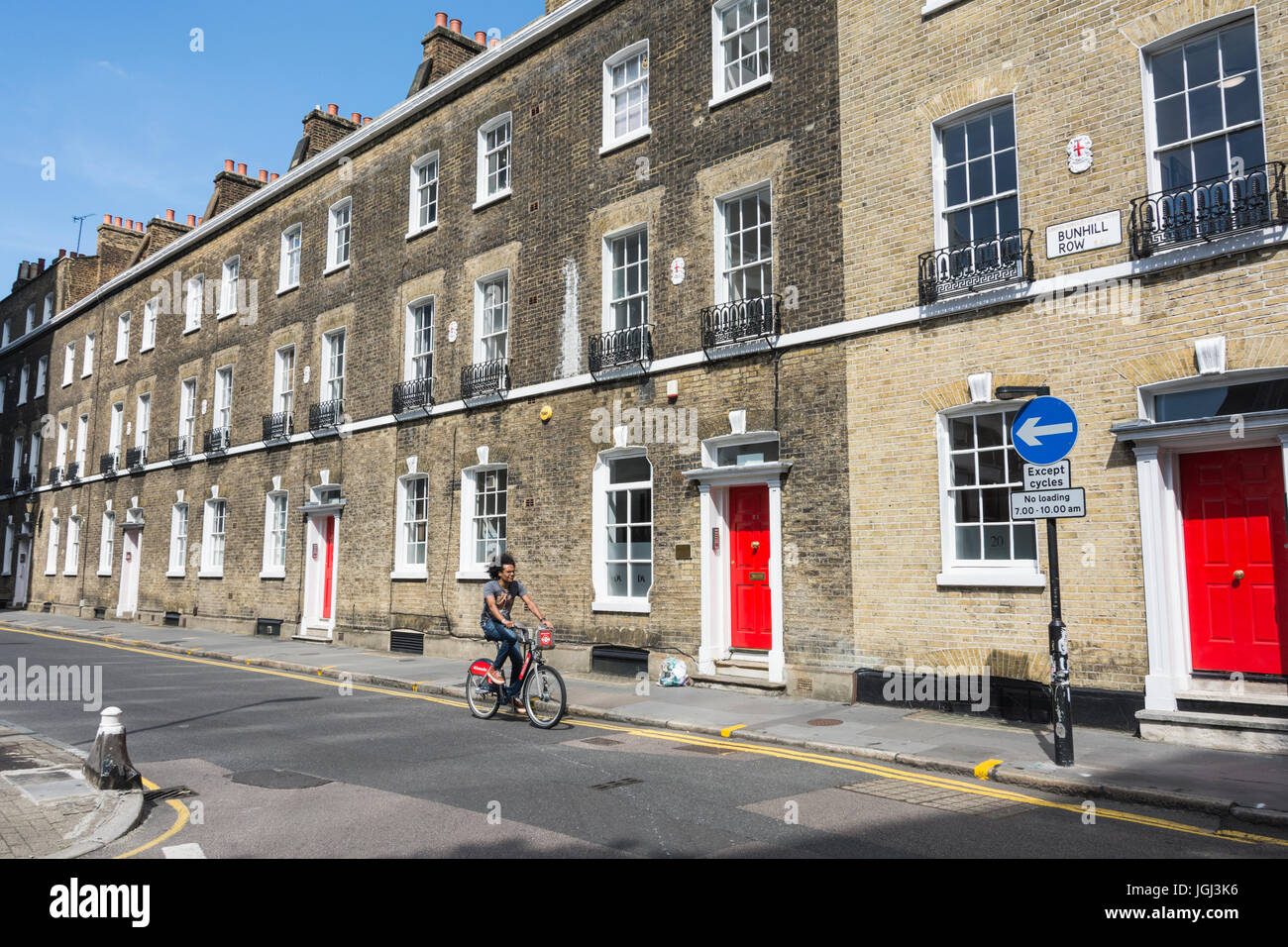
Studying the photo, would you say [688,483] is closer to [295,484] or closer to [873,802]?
[873,802]

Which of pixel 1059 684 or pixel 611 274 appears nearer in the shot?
pixel 1059 684

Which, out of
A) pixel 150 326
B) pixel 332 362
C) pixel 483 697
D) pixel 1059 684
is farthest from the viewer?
pixel 150 326

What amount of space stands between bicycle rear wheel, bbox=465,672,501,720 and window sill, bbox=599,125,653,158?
936 centimetres

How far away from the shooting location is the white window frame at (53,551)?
3603 cm

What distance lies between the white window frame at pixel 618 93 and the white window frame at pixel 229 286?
1527 centimetres

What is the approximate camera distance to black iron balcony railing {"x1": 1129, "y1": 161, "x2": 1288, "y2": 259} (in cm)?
891

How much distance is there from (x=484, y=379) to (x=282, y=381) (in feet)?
30.0

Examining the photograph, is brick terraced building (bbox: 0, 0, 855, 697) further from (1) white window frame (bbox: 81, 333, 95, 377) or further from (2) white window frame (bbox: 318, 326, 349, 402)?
(1) white window frame (bbox: 81, 333, 95, 377)

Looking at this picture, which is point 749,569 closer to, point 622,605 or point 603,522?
point 622,605

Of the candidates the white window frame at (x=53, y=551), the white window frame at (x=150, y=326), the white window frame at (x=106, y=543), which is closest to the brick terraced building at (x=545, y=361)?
the white window frame at (x=150, y=326)

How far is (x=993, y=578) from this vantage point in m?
10.6

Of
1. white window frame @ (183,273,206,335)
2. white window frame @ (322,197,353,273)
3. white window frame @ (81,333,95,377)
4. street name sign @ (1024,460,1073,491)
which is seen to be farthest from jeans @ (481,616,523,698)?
white window frame @ (81,333,95,377)

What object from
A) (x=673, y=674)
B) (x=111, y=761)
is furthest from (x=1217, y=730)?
(x=111, y=761)

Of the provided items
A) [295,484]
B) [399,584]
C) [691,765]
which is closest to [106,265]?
[295,484]
